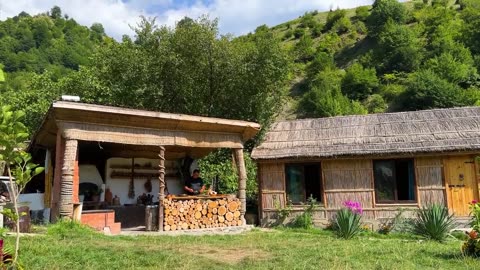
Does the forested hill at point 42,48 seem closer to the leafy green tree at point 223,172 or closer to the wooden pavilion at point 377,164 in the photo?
the leafy green tree at point 223,172

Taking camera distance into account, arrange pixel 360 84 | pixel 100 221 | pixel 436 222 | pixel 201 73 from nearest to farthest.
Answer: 1. pixel 436 222
2. pixel 100 221
3. pixel 201 73
4. pixel 360 84

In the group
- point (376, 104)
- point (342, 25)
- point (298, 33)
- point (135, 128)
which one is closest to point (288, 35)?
point (298, 33)

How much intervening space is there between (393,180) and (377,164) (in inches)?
28.2

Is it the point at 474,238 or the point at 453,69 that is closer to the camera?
the point at 474,238

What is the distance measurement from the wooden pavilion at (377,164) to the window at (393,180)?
3 centimetres

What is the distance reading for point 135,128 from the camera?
1155 cm

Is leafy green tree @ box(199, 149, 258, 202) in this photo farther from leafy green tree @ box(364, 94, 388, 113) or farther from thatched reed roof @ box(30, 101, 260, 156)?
leafy green tree @ box(364, 94, 388, 113)

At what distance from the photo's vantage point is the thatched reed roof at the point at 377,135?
45.5ft

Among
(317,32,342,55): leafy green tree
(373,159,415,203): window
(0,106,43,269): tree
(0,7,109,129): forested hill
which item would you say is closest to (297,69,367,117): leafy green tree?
(317,32,342,55): leafy green tree

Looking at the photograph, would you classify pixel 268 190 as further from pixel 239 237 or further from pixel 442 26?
pixel 442 26

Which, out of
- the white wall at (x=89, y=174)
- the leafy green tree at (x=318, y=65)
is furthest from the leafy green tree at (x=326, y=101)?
the white wall at (x=89, y=174)

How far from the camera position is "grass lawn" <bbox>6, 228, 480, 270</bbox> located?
6484 mm

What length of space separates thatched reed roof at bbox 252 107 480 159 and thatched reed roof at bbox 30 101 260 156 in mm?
2562

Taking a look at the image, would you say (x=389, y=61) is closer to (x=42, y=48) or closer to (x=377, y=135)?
(x=377, y=135)
